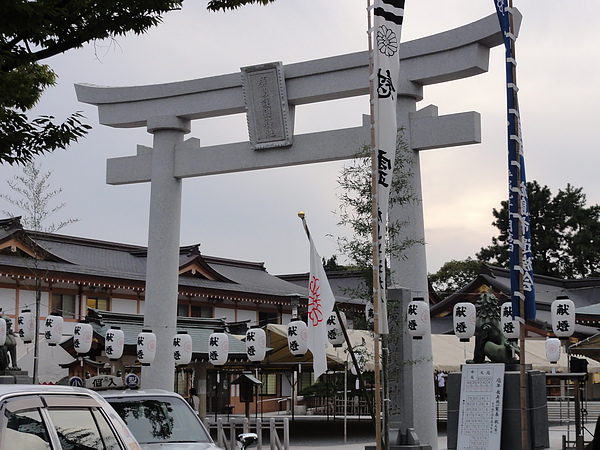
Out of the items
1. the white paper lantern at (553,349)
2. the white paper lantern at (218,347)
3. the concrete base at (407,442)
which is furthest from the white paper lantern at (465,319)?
the white paper lantern at (218,347)

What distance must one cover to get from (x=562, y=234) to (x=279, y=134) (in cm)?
4598

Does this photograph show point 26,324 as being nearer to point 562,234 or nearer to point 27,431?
point 27,431

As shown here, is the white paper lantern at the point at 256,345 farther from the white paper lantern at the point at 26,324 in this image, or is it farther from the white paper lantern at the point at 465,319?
the white paper lantern at the point at 465,319

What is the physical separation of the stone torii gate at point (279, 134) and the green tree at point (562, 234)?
1691 inches

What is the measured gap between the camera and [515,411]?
14000 mm

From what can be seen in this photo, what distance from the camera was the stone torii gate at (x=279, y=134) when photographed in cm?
1557

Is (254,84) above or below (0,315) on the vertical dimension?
above

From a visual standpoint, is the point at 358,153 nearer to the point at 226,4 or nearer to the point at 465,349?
the point at 226,4

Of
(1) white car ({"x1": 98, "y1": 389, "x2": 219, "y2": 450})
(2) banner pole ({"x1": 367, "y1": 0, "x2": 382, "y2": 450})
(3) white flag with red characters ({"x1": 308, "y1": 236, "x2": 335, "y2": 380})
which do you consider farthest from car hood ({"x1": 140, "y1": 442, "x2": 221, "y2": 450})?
(3) white flag with red characters ({"x1": 308, "y1": 236, "x2": 335, "y2": 380})

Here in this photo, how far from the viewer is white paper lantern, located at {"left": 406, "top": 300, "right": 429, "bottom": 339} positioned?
15070 millimetres

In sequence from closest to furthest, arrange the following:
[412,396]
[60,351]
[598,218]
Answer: [412,396] → [60,351] → [598,218]

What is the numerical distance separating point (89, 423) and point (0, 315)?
19.7 metres

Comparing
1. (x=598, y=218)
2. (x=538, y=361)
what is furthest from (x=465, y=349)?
→ (x=598, y=218)

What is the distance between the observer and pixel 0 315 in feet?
77.0
